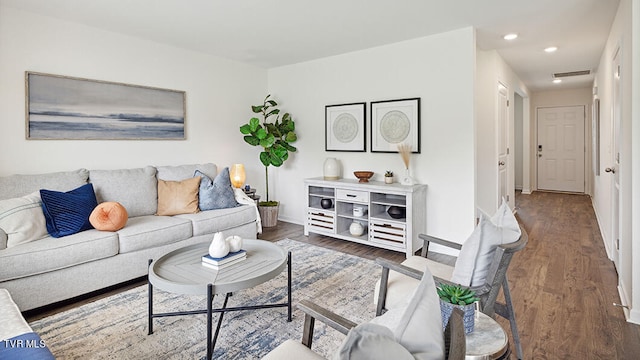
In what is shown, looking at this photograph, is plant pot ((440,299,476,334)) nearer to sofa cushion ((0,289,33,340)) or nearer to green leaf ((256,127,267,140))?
sofa cushion ((0,289,33,340))

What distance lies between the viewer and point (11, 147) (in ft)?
10.3

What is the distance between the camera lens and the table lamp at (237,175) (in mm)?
4711

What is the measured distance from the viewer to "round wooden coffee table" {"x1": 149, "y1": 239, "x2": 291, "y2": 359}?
1.90 m

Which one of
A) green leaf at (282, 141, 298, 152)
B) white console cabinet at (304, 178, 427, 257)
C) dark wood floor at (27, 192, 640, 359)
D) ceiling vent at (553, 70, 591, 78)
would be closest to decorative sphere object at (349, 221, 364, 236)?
white console cabinet at (304, 178, 427, 257)

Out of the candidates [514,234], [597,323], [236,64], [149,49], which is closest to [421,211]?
[597,323]

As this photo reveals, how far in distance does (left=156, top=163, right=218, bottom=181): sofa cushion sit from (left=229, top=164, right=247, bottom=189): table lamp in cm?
35

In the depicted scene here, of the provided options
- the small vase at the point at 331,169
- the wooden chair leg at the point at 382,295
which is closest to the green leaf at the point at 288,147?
the small vase at the point at 331,169

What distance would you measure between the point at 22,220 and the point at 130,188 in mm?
1000

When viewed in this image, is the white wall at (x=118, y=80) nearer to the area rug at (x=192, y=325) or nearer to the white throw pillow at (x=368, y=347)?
the area rug at (x=192, y=325)

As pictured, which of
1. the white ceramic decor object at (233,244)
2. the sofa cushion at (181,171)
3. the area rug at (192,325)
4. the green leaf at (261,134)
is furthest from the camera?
the green leaf at (261,134)

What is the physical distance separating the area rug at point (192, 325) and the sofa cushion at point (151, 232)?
14.8 inches

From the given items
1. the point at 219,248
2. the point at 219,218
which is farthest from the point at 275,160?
the point at 219,248

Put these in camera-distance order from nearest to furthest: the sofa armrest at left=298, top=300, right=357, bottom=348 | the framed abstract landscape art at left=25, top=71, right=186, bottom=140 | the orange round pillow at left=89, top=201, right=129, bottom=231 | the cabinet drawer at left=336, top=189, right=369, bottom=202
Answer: the sofa armrest at left=298, top=300, right=357, bottom=348, the orange round pillow at left=89, top=201, right=129, bottom=231, the framed abstract landscape art at left=25, top=71, right=186, bottom=140, the cabinet drawer at left=336, top=189, right=369, bottom=202

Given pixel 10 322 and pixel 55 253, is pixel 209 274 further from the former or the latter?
pixel 55 253
